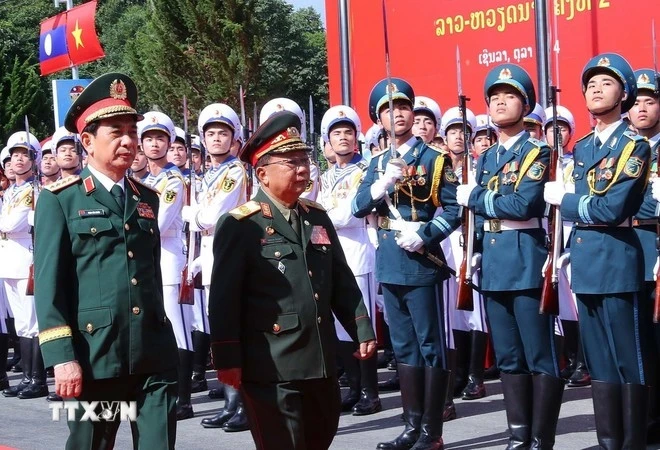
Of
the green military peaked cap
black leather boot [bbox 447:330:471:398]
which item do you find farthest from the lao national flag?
the green military peaked cap

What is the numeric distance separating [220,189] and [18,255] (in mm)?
2812

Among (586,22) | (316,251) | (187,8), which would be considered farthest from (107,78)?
(187,8)

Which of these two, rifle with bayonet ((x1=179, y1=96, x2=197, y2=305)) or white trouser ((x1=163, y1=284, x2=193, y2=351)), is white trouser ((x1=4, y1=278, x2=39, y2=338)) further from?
white trouser ((x1=163, y1=284, x2=193, y2=351))

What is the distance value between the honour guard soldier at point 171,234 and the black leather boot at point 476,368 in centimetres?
214

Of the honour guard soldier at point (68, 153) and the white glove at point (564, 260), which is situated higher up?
the honour guard soldier at point (68, 153)

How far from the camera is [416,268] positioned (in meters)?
7.36

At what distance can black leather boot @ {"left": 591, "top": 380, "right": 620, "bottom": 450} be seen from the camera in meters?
6.48

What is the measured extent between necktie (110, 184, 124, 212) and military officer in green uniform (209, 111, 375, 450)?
0.46 metres

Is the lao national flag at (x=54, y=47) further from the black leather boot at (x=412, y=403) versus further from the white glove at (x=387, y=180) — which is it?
the black leather boot at (x=412, y=403)

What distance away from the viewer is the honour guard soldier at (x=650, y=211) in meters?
7.17

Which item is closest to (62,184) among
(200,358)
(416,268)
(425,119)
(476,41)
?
(416,268)

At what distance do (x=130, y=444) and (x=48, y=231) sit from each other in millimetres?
3061

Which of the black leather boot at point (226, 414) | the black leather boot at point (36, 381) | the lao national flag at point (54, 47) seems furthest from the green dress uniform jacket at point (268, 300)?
the lao national flag at point (54, 47)

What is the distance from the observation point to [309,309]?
5.08m
